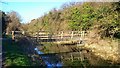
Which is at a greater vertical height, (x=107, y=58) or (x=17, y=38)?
(x=17, y=38)

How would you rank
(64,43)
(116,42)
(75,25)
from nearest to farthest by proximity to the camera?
(116,42), (64,43), (75,25)

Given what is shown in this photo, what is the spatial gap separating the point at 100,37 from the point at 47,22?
23.6m

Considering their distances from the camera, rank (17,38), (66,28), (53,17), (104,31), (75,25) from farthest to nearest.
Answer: (53,17), (66,28), (75,25), (17,38), (104,31)

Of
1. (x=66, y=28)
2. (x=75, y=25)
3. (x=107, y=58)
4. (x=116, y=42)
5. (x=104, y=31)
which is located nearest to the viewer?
(x=107, y=58)

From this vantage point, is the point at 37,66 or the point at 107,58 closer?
the point at 37,66

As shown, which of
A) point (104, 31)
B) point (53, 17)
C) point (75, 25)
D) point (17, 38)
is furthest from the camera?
point (53, 17)

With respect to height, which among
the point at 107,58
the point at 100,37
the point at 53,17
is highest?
the point at 53,17

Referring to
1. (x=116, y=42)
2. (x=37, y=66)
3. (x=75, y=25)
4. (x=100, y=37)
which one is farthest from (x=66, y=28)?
(x=37, y=66)

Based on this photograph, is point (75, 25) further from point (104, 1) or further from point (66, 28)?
point (104, 1)

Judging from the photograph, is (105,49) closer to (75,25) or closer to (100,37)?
(100,37)

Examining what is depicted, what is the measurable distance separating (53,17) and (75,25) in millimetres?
10628

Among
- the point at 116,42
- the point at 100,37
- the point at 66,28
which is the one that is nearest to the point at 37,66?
the point at 116,42

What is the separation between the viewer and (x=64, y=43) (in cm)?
2814

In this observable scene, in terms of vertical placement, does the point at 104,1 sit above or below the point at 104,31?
above
